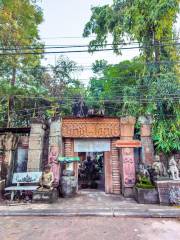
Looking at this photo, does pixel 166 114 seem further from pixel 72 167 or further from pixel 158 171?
pixel 72 167

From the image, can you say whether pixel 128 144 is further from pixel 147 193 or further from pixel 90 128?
pixel 147 193

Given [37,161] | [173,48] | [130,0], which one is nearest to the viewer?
[37,161]

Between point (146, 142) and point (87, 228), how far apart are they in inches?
192

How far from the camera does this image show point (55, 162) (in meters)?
8.34

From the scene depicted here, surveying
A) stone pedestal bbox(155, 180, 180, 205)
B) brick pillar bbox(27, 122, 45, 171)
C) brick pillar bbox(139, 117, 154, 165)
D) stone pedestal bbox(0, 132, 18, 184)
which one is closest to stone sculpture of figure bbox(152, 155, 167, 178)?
stone pedestal bbox(155, 180, 180, 205)

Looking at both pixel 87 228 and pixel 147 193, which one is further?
pixel 147 193

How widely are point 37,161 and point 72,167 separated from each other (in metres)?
1.59

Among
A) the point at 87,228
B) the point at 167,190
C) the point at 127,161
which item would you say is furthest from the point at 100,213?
the point at 127,161

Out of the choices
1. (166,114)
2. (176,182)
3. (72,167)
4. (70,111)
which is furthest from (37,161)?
(70,111)

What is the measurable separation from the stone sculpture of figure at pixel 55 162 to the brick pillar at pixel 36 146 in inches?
18.8

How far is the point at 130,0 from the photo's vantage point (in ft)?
40.8

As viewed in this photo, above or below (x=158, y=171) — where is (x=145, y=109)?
above

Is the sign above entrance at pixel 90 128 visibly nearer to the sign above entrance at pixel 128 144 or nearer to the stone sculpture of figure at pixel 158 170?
the sign above entrance at pixel 128 144

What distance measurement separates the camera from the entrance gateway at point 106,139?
345 inches
